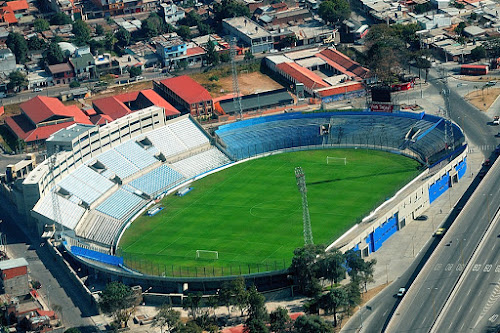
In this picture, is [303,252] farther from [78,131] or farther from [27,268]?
[78,131]

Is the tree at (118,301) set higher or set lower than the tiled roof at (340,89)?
lower

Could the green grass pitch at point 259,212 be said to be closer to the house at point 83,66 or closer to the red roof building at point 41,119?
the red roof building at point 41,119

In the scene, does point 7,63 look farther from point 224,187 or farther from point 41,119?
point 224,187

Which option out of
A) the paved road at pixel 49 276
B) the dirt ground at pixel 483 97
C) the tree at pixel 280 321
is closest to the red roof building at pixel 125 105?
the paved road at pixel 49 276

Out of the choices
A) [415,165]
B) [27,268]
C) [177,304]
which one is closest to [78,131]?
[27,268]

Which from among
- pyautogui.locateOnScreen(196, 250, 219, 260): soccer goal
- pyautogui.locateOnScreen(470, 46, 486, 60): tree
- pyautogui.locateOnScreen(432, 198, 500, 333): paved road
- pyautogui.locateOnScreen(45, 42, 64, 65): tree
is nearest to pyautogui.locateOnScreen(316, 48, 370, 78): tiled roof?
pyautogui.locateOnScreen(470, 46, 486, 60): tree

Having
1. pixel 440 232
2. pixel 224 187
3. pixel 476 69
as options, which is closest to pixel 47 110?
pixel 224 187
